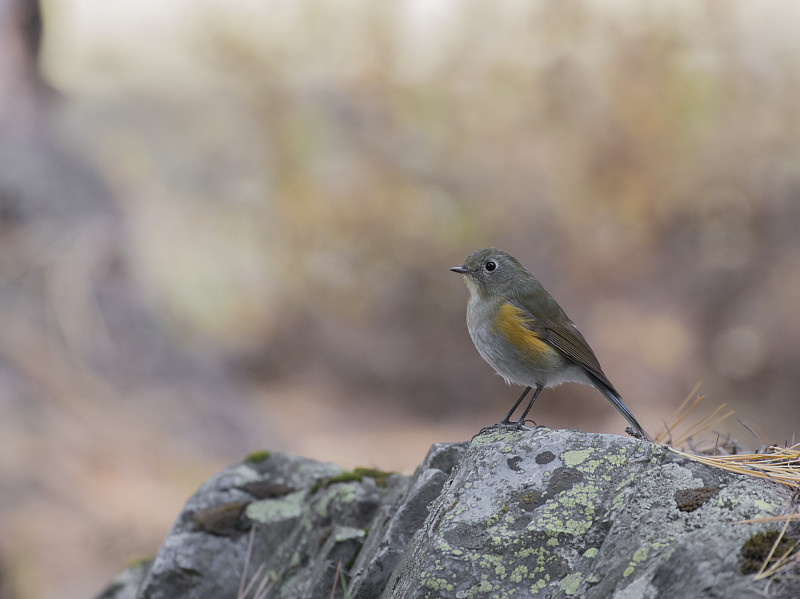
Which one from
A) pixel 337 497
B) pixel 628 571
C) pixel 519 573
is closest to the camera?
pixel 628 571

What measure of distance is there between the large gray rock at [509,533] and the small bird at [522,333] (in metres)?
0.99

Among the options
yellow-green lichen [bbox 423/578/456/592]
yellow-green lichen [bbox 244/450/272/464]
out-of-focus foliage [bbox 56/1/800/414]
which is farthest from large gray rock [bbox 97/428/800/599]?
out-of-focus foliage [bbox 56/1/800/414]

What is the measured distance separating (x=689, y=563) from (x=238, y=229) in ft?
35.0

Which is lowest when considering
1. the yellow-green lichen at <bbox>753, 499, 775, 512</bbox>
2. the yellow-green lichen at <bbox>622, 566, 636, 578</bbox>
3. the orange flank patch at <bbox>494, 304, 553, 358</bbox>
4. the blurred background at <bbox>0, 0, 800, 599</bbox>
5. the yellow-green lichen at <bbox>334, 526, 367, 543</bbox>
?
the yellow-green lichen at <bbox>622, 566, 636, 578</bbox>

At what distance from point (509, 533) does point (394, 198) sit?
1020 cm

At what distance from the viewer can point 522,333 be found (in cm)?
447

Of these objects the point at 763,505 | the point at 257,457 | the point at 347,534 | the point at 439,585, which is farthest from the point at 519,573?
the point at 257,457

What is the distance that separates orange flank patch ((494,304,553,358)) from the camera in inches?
173

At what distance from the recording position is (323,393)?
12023mm

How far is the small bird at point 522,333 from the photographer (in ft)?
14.6

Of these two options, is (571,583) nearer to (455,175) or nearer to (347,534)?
(347,534)

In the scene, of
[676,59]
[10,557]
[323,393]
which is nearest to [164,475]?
[10,557]

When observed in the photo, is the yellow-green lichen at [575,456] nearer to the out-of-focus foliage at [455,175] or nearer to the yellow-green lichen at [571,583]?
the yellow-green lichen at [571,583]

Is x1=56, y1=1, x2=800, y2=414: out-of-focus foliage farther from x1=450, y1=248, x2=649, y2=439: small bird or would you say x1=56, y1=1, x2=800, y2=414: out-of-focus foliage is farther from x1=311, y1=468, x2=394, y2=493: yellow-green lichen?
x1=311, y1=468, x2=394, y2=493: yellow-green lichen
